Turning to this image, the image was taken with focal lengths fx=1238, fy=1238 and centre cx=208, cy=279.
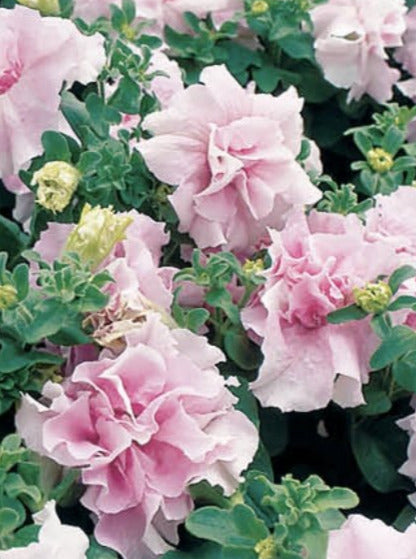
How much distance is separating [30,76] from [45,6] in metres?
0.21

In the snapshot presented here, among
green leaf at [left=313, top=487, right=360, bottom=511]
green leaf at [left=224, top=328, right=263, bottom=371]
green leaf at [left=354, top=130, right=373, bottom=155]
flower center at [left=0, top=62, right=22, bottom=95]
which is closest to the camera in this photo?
green leaf at [left=313, top=487, right=360, bottom=511]

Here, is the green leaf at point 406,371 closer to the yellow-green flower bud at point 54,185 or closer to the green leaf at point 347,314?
the green leaf at point 347,314

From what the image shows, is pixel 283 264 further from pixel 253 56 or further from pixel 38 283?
pixel 253 56

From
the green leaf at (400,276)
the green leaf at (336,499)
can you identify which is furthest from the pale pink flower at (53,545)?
the green leaf at (400,276)

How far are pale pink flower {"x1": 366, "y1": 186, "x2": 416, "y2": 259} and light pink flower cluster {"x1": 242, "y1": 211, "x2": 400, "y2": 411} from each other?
4 centimetres

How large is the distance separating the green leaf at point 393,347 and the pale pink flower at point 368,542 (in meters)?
0.22

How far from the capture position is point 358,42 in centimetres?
184

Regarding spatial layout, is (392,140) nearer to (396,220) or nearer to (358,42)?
(396,220)

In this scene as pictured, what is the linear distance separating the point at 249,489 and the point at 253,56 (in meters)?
0.85

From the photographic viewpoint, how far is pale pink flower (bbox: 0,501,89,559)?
3.40 ft

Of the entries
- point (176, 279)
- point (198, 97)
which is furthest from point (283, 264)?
point (198, 97)

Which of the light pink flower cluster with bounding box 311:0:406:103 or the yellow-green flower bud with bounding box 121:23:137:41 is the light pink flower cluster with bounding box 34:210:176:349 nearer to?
the yellow-green flower bud with bounding box 121:23:137:41

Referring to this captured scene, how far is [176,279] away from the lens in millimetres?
1387

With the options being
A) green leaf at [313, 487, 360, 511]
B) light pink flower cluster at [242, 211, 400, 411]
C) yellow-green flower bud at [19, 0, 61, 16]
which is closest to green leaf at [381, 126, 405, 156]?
light pink flower cluster at [242, 211, 400, 411]
